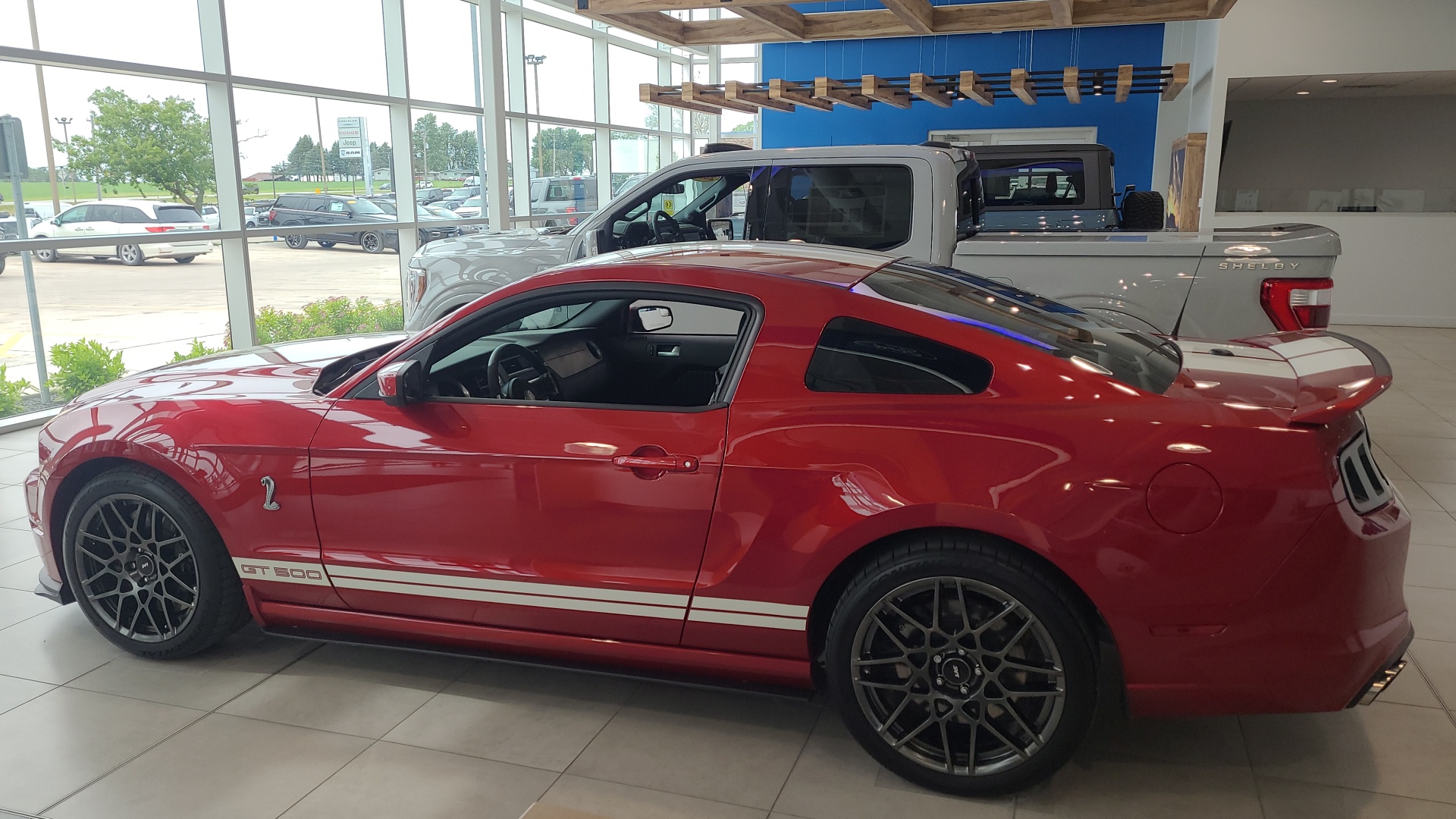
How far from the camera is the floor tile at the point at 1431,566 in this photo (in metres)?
3.90

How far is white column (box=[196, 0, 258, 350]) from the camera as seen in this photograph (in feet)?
27.6

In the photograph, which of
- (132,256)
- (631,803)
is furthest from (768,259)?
(132,256)

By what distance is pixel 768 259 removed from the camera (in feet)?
9.65

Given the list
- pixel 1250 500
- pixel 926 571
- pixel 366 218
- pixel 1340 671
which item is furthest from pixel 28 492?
pixel 366 218

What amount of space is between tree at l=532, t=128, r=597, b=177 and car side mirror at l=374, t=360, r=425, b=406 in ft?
38.8

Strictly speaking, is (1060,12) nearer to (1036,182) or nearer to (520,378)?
(1036,182)

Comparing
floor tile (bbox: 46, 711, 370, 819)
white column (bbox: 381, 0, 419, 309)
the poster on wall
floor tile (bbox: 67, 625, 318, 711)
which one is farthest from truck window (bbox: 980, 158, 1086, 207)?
floor tile (bbox: 46, 711, 370, 819)

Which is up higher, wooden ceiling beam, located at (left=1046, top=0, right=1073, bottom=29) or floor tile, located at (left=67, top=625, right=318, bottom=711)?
wooden ceiling beam, located at (left=1046, top=0, right=1073, bottom=29)

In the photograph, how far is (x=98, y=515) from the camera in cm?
323

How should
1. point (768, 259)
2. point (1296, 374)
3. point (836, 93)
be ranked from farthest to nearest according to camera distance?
point (836, 93)
point (768, 259)
point (1296, 374)

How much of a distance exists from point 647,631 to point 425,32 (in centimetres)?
1080

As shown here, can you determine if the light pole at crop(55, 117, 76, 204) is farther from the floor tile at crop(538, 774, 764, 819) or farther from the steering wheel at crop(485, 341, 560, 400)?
the floor tile at crop(538, 774, 764, 819)

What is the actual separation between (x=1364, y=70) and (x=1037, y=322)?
34.3 ft

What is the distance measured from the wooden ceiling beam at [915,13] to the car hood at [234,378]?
18.7 ft
